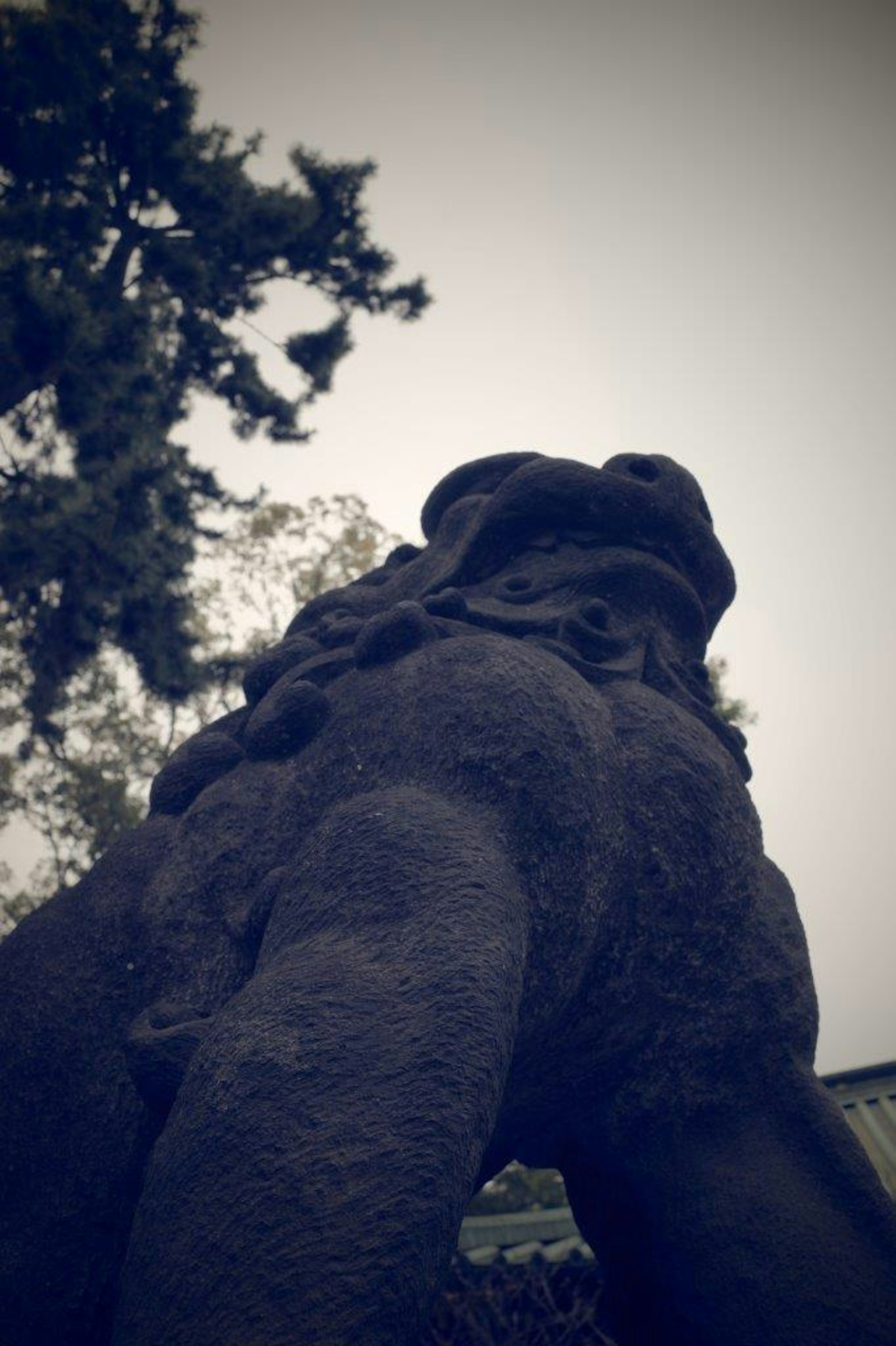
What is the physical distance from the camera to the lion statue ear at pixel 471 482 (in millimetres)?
2658

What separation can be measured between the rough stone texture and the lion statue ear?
360 millimetres

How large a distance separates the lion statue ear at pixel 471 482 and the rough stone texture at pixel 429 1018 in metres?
0.36

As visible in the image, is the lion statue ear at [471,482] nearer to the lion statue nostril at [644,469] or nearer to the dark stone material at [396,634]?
the lion statue nostril at [644,469]

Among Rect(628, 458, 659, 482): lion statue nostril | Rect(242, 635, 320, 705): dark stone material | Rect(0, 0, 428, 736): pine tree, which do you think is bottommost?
Rect(242, 635, 320, 705): dark stone material

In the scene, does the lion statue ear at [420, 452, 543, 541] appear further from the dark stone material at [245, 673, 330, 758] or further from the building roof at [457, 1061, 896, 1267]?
the building roof at [457, 1061, 896, 1267]

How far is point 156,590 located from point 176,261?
297 cm

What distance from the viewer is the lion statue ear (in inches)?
105

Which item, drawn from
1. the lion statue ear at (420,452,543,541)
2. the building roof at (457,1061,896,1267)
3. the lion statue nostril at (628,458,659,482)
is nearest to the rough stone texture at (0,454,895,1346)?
the lion statue nostril at (628,458,659,482)

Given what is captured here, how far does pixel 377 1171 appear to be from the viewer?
112 cm

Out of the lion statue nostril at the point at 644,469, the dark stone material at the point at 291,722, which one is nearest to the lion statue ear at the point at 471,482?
the lion statue nostril at the point at 644,469

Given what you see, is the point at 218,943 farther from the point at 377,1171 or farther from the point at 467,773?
the point at 377,1171

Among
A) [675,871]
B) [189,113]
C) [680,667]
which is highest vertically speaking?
[189,113]

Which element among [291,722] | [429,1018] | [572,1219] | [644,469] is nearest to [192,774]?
[291,722]

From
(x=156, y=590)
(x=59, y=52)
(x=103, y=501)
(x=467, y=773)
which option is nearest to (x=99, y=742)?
(x=156, y=590)
